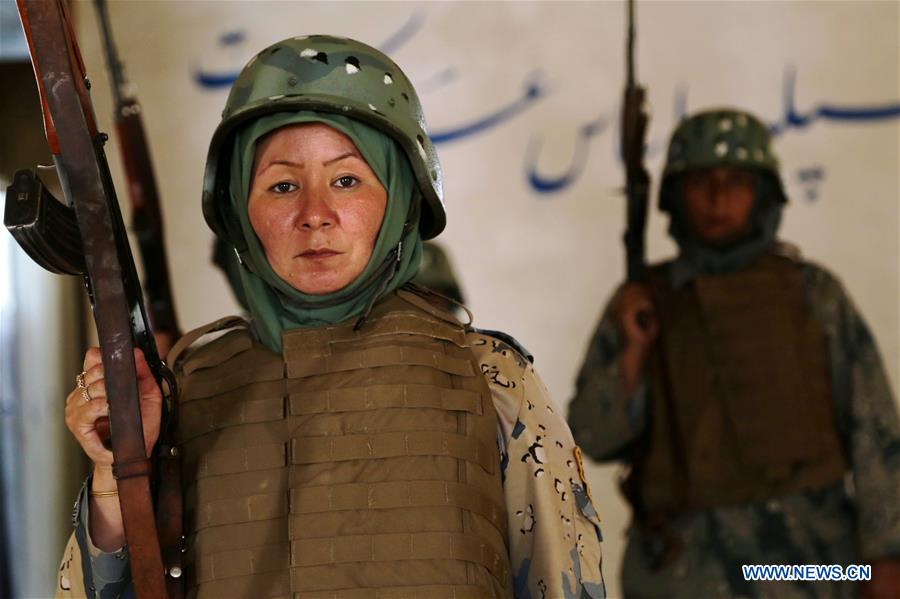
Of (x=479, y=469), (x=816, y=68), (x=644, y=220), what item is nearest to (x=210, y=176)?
(x=479, y=469)

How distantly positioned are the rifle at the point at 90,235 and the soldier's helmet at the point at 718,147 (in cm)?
209

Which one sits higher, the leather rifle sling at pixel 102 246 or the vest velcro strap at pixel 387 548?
the leather rifle sling at pixel 102 246

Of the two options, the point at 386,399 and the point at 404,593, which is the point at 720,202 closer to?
the point at 386,399

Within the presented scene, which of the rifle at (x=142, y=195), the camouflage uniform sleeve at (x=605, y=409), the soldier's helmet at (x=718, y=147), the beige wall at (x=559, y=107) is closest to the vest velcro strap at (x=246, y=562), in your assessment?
the rifle at (x=142, y=195)

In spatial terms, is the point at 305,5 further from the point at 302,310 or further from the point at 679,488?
the point at 302,310

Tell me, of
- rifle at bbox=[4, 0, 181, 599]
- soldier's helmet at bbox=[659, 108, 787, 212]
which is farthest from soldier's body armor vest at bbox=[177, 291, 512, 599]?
soldier's helmet at bbox=[659, 108, 787, 212]

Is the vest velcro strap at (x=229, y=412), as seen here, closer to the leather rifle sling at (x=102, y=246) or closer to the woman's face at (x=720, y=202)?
the leather rifle sling at (x=102, y=246)

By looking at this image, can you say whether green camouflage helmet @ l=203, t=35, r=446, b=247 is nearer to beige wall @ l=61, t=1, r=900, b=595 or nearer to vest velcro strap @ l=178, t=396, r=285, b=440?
vest velcro strap @ l=178, t=396, r=285, b=440

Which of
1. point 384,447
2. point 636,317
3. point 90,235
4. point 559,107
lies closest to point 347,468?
point 384,447

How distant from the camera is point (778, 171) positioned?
3.19 metres

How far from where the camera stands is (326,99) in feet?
4.75

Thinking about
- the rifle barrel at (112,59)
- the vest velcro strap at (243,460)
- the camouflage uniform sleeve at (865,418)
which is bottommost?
the camouflage uniform sleeve at (865,418)

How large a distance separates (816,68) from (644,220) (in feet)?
2.11

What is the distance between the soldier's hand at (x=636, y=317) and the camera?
308cm
